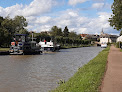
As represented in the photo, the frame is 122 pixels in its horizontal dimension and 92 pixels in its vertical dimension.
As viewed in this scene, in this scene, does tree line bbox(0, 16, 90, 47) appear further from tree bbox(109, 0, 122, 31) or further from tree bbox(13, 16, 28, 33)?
tree bbox(109, 0, 122, 31)

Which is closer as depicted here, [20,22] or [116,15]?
[116,15]

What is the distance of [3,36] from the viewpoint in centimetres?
4091

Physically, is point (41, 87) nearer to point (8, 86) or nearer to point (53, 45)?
point (8, 86)

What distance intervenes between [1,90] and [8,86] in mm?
869

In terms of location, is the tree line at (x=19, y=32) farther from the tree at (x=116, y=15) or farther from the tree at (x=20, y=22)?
the tree at (x=116, y=15)

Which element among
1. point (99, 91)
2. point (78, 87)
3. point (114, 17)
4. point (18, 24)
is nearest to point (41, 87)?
point (78, 87)

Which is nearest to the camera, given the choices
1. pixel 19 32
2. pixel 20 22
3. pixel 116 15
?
pixel 116 15

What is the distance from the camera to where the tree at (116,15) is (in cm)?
3443

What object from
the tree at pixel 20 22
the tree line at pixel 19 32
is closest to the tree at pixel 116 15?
the tree line at pixel 19 32

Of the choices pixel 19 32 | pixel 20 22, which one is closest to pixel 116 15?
pixel 19 32

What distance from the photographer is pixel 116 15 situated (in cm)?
3519

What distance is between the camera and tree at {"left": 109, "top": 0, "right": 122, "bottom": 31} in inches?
1355

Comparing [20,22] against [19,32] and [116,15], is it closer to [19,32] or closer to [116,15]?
[19,32]

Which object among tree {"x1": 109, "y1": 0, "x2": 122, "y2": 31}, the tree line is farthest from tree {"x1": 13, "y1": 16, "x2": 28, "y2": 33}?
tree {"x1": 109, "y1": 0, "x2": 122, "y2": 31}
